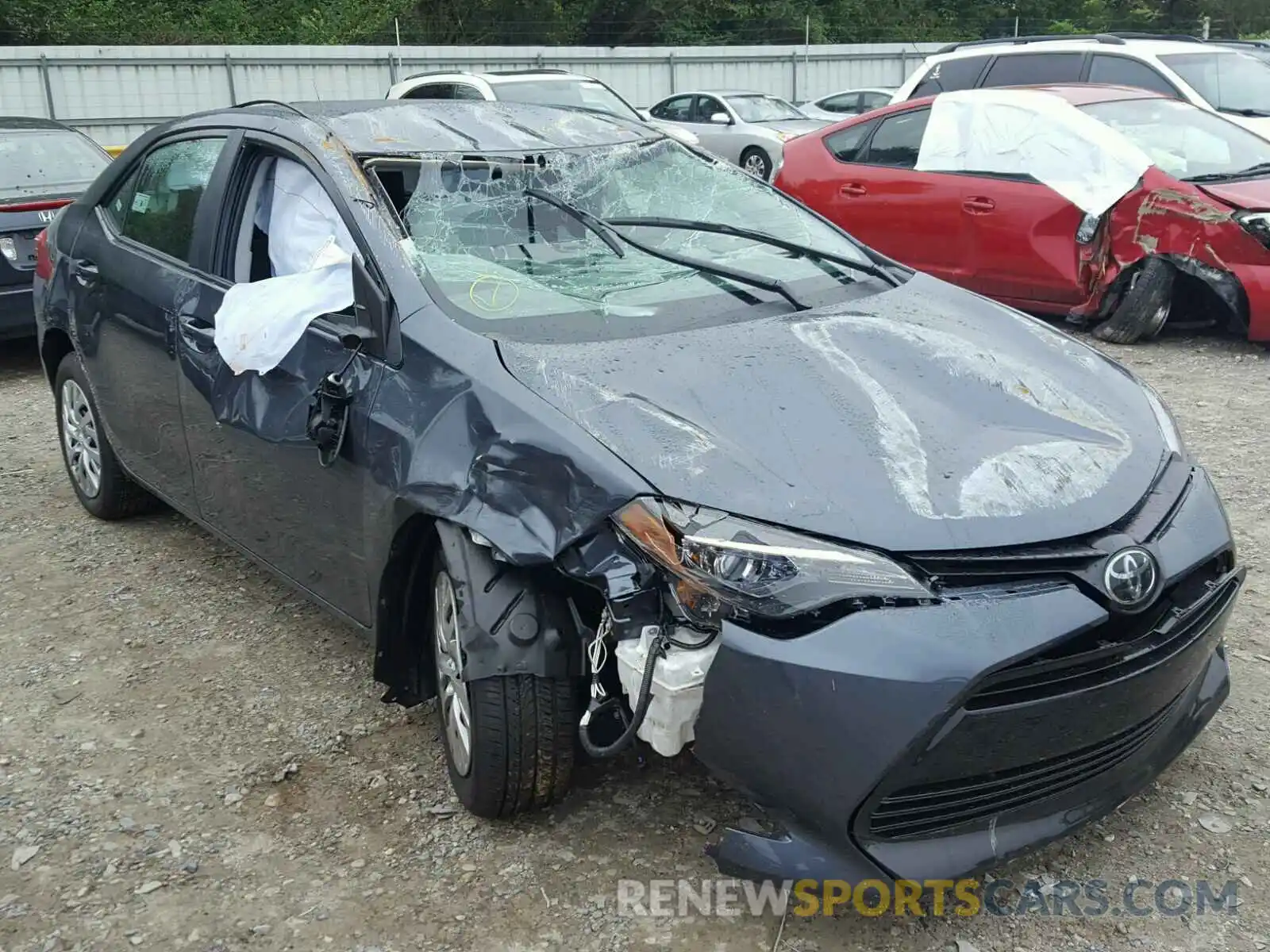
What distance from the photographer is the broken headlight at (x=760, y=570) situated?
2.34m

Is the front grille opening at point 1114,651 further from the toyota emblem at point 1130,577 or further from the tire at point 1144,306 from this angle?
the tire at point 1144,306

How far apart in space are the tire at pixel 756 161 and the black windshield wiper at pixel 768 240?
12.4m

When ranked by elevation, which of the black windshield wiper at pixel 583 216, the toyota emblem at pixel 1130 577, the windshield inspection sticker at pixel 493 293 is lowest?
the toyota emblem at pixel 1130 577

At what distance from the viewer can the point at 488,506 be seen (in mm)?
2699

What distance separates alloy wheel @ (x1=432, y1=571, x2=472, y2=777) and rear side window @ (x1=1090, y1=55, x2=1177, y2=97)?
27.4 feet

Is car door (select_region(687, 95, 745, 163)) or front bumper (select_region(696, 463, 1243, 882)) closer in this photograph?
front bumper (select_region(696, 463, 1243, 882))

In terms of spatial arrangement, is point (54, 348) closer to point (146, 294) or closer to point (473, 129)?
point (146, 294)

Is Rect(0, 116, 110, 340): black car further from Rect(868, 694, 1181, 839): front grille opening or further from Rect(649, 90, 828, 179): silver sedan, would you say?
Rect(649, 90, 828, 179): silver sedan

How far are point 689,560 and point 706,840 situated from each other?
85 centimetres

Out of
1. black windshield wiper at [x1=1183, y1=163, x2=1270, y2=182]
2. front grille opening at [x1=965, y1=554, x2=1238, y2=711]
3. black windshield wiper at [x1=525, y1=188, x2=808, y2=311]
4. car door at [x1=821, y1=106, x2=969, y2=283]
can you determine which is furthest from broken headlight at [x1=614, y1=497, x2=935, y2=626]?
Answer: car door at [x1=821, y1=106, x2=969, y2=283]

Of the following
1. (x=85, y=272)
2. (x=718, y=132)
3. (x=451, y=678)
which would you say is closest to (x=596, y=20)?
(x=718, y=132)

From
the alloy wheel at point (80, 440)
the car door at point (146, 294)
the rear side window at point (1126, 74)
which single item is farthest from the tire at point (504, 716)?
the rear side window at point (1126, 74)

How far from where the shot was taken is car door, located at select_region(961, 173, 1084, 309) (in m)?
7.15

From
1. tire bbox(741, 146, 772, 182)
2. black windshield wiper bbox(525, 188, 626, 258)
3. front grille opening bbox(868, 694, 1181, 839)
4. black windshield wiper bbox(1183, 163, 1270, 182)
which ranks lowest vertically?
tire bbox(741, 146, 772, 182)
